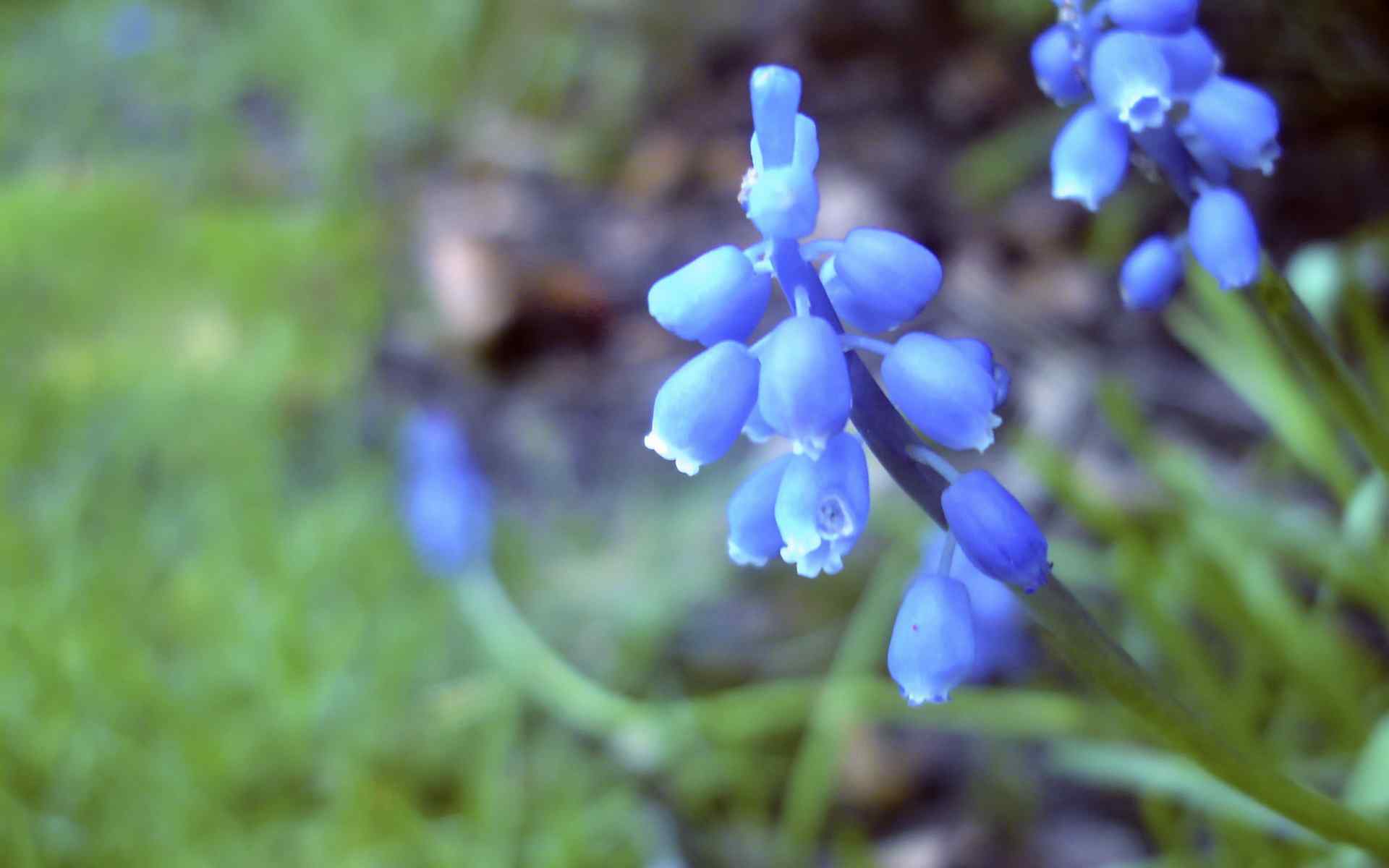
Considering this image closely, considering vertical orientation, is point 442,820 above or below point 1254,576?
below

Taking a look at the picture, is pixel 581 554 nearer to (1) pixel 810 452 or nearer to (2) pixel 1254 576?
(2) pixel 1254 576

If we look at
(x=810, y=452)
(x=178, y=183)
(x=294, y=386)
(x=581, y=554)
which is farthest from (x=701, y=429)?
(x=178, y=183)

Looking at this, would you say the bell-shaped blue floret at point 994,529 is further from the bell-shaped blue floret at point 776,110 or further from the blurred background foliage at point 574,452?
the blurred background foliage at point 574,452

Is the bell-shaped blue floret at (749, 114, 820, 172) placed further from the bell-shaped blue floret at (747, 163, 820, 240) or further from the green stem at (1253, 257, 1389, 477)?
the green stem at (1253, 257, 1389, 477)

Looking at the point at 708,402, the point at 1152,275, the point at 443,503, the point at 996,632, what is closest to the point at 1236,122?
the point at 1152,275

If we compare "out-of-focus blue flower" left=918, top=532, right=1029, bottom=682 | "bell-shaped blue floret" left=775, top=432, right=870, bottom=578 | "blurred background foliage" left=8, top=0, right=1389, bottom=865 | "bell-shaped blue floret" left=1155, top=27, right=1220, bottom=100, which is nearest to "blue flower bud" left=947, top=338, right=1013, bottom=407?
"bell-shaped blue floret" left=775, top=432, right=870, bottom=578

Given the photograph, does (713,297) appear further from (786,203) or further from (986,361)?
(986,361)
